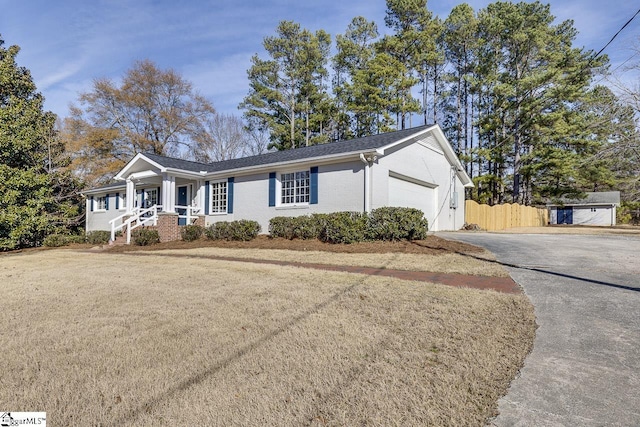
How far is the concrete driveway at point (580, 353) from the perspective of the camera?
7.23 feet

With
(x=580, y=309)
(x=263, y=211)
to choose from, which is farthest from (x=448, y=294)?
(x=263, y=211)

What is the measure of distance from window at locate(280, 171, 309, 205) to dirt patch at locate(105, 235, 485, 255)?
190cm

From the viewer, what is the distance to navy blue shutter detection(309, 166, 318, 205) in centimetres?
1320

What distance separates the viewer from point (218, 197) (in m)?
17.2

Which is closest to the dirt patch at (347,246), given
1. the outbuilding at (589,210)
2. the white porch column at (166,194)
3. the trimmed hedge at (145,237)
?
the trimmed hedge at (145,237)

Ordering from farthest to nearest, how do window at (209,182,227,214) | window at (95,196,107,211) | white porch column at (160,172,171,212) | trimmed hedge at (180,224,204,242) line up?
window at (95,196,107,211)
window at (209,182,227,214)
white porch column at (160,172,171,212)
trimmed hedge at (180,224,204,242)

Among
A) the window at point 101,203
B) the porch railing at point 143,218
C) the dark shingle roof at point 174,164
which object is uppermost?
the dark shingle roof at point 174,164

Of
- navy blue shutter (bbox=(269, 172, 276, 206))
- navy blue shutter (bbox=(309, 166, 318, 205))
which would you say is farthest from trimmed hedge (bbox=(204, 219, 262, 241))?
navy blue shutter (bbox=(309, 166, 318, 205))

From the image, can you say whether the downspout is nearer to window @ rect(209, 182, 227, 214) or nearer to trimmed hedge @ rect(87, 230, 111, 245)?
window @ rect(209, 182, 227, 214)

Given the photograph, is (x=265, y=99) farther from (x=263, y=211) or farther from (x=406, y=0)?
(x=263, y=211)

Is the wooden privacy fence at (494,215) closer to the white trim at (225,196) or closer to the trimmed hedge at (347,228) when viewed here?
the trimmed hedge at (347,228)

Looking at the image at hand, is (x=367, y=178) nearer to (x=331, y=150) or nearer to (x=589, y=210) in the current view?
(x=331, y=150)

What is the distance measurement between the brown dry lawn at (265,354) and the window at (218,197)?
11.5 meters

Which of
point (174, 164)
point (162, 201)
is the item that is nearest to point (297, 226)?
point (174, 164)
